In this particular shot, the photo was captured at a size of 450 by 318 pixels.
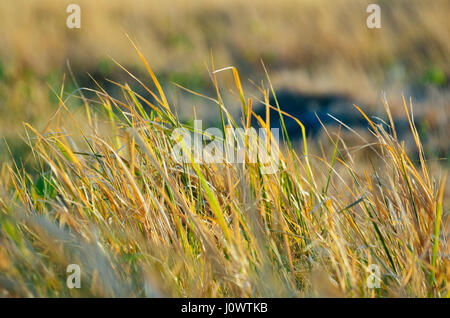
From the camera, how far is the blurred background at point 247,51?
15.8ft

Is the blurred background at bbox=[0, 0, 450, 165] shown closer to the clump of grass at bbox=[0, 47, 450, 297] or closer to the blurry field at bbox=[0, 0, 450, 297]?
the blurry field at bbox=[0, 0, 450, 297]

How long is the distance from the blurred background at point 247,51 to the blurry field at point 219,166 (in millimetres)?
30

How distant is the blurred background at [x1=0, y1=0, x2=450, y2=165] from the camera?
4.81 m

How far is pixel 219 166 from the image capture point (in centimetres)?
128

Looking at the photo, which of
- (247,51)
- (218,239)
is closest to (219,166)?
(218,239)

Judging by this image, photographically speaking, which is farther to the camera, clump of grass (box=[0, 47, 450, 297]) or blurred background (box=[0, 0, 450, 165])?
blurred background (box=[0, 0, 450, 165])

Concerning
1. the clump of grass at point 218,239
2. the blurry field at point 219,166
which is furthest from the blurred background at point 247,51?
the clump of grass at point 218,239

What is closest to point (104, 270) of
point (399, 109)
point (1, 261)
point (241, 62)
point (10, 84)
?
point (1, 261)

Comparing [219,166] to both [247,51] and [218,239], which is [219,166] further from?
[247,51]

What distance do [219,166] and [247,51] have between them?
5.27 metres

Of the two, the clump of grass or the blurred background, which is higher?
the blurred background

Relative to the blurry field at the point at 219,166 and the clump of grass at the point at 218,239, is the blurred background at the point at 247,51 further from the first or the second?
the clump of grass at the point at 218,239

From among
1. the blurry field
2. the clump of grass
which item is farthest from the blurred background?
the clump of grass

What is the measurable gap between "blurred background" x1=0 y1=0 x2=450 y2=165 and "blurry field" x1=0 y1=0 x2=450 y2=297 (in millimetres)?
30
